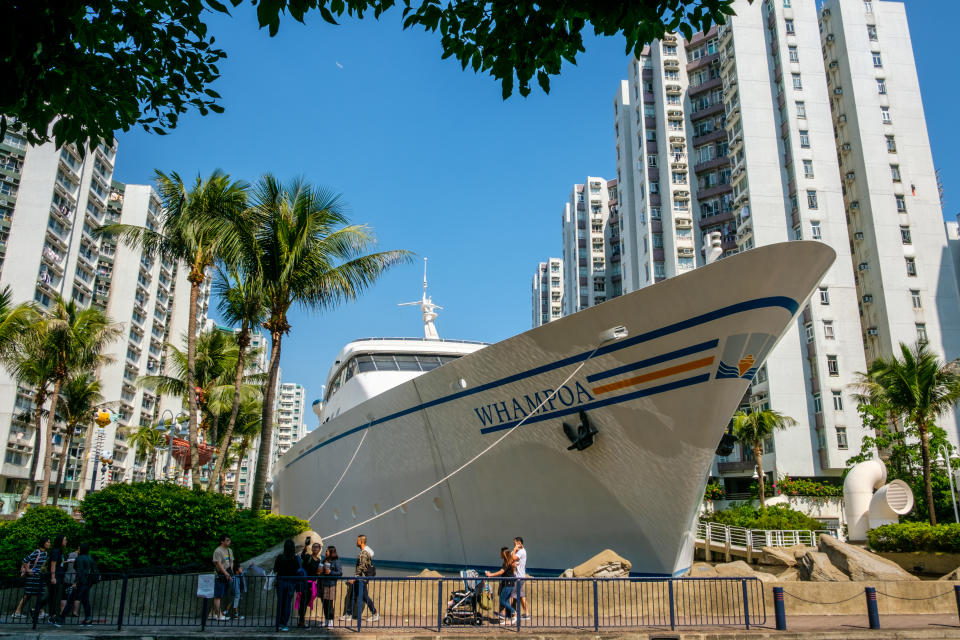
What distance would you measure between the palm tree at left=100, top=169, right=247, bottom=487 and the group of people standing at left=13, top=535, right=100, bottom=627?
727cm

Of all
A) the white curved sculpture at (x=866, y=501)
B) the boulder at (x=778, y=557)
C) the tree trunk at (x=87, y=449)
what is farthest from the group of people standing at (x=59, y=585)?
the tree trunk at (x=87, y=449)

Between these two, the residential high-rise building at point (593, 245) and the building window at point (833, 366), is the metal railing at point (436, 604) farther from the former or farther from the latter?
the residential high-rise building at point (593, 245)

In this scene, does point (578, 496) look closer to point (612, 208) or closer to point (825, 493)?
point (825, 493)

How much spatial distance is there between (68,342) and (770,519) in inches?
1122

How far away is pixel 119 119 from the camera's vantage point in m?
5.41

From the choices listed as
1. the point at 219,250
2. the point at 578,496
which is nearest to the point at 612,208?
the point at 219,250

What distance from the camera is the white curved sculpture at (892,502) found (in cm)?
2427

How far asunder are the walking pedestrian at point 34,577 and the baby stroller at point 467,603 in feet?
17.3

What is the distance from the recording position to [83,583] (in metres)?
9.19

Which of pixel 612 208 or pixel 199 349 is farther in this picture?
pixel 612 208

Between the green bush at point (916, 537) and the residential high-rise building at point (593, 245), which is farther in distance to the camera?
the residential high-rise building at point (593, 245)

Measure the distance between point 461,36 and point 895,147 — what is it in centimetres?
4766

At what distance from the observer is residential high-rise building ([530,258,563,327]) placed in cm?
11081

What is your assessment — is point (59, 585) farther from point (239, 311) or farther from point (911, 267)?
point (911, 267)
